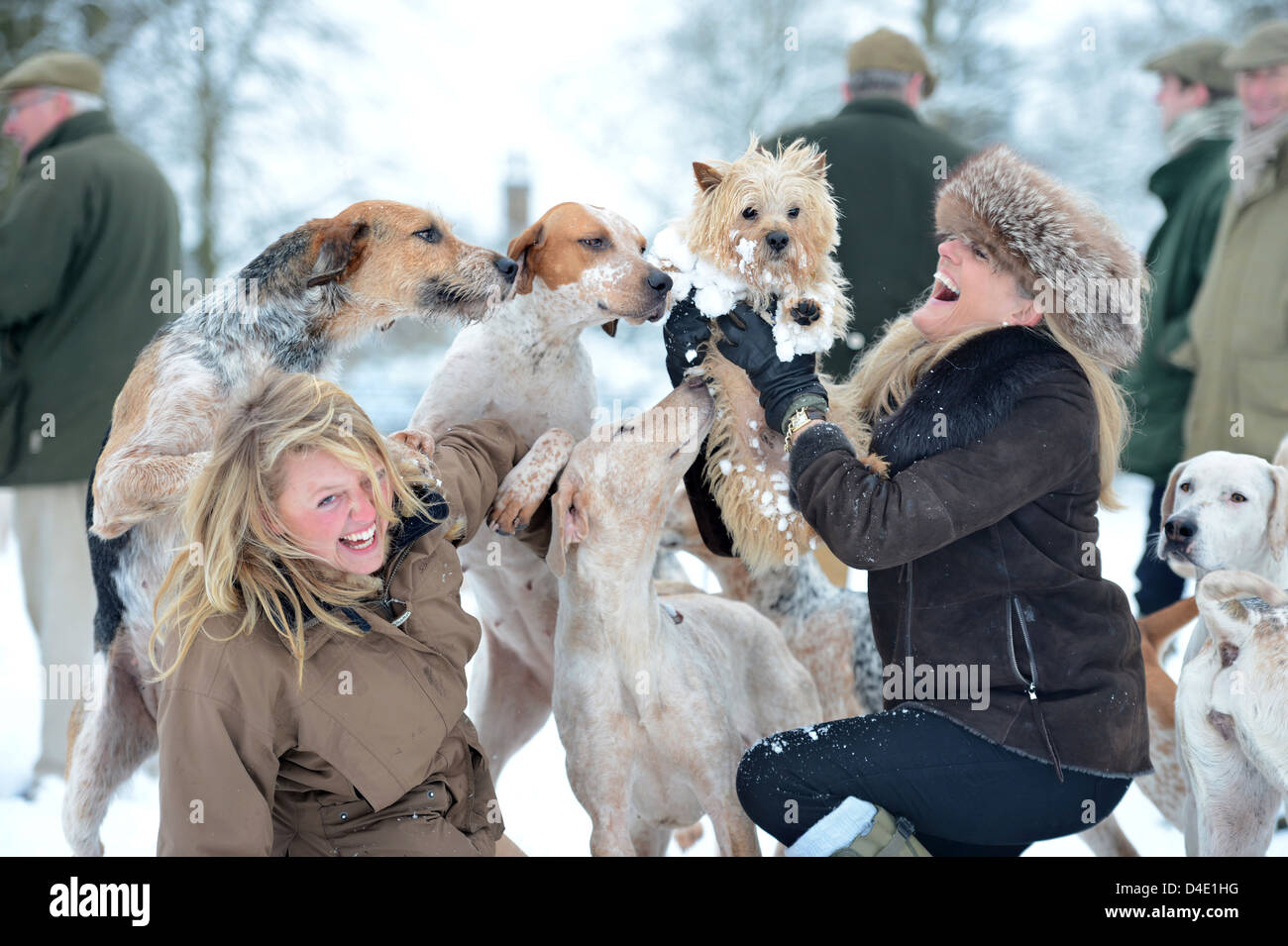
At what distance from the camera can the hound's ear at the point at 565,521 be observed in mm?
2646

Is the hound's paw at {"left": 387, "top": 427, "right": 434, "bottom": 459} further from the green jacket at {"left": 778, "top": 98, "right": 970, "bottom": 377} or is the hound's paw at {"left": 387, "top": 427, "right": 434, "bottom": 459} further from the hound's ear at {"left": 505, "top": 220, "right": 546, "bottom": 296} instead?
the green jacket at {"left": 778, "top": 98, "right": 970, "bottom": 377}

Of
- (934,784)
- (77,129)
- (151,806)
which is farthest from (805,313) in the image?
(77,129)

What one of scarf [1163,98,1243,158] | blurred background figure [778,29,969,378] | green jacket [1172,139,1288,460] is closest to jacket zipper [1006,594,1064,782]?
blurred background figure [778,29,969,378]

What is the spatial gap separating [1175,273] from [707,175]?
350 centimetres

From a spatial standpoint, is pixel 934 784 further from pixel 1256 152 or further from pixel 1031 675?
pixel 1256 152

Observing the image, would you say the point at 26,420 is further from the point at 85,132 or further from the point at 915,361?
the point at 915,361

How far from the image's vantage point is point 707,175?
102 inches

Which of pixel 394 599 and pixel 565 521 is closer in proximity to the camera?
pixel 394 599

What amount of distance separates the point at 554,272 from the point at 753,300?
0.56 meters

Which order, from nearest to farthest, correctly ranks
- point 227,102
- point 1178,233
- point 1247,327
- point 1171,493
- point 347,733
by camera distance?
1. point 347,733
2. point 1171,493
3. point 1247,327
4. point 1178,233
5. point 227,102

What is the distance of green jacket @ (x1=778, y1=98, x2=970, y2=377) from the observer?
479 centimetres

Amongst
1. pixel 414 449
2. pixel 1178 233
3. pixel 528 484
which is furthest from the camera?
pixel 1178 233

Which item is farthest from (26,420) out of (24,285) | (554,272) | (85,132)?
(554,272)

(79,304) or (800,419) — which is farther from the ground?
(79,304)
